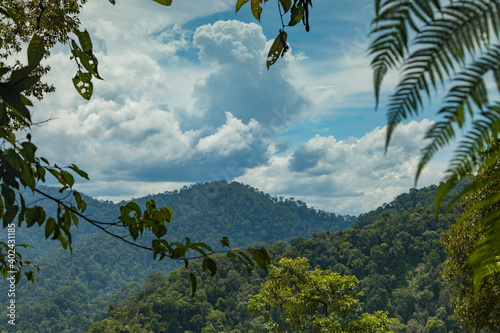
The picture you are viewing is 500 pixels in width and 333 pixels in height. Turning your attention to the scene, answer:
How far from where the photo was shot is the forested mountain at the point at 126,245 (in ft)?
172

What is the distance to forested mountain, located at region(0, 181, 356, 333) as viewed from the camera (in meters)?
52.4

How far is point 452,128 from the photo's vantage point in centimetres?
41

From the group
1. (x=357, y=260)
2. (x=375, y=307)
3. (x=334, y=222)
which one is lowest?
(x=375, y=307)

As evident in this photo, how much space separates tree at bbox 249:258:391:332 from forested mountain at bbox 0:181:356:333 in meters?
44.8

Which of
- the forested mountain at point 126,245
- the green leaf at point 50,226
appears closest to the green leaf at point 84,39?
the green leaf at point 50,226

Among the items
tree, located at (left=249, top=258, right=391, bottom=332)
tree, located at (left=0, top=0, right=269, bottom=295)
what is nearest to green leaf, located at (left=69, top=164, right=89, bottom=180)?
tree, located at (left=0, top=0, right=269, bottom=295)

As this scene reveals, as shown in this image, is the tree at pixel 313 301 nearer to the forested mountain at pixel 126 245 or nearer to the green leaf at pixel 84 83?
the green leaf at pixel 84 83

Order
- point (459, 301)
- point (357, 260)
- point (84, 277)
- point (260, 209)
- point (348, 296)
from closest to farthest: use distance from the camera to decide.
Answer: point (459, 301), point (348, 296), point (357, 260), point (84, 277), point (260, 209)

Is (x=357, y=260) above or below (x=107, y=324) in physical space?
above

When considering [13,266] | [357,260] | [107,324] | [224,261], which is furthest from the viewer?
[224,261]

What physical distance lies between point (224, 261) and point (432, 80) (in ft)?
128

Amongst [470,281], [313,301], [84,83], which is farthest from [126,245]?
[84,83]

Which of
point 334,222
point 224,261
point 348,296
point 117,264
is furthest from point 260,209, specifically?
point 348,296

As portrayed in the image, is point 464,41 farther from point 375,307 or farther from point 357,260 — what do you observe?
point 357,260
